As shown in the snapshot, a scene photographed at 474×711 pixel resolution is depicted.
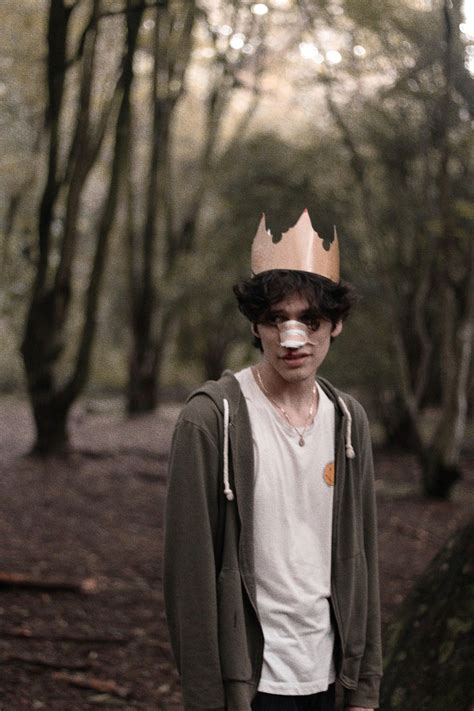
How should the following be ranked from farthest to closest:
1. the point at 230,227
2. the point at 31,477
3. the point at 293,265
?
1. the point at 230,227
2. the point at 31,477
3. the point at 293,265

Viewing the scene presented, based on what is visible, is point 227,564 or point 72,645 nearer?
point 227,564

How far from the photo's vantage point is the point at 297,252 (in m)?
2.23

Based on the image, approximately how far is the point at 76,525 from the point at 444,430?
135 inches

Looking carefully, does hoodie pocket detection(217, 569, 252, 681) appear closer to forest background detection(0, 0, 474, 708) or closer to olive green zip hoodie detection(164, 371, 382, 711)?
olive green zip hoodie detection(164, 371, 382, 711)

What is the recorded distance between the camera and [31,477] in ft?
30.0

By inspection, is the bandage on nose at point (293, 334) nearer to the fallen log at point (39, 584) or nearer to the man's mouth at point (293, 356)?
the man's mouth at point (293, 356)

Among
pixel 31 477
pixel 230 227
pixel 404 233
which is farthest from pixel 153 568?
pixel 230 227

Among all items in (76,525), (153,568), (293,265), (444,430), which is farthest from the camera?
(444,430)

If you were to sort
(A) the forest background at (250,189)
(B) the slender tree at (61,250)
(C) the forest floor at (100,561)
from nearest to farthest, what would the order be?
(C) the forest floor at (100,561), (A) the forest background at (250,189), (B) the slender tree at (61,250)

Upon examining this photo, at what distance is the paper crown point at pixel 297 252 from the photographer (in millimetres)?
2229

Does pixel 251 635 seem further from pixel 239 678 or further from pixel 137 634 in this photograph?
pixel 137 634

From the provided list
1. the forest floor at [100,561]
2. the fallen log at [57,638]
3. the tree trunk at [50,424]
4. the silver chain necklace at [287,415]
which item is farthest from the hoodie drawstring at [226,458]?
the tree trunk at [50,424]

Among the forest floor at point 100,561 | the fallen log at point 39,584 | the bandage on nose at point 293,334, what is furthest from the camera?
the fallen log at point 39,584

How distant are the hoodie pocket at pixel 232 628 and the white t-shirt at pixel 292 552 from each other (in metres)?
0.06
